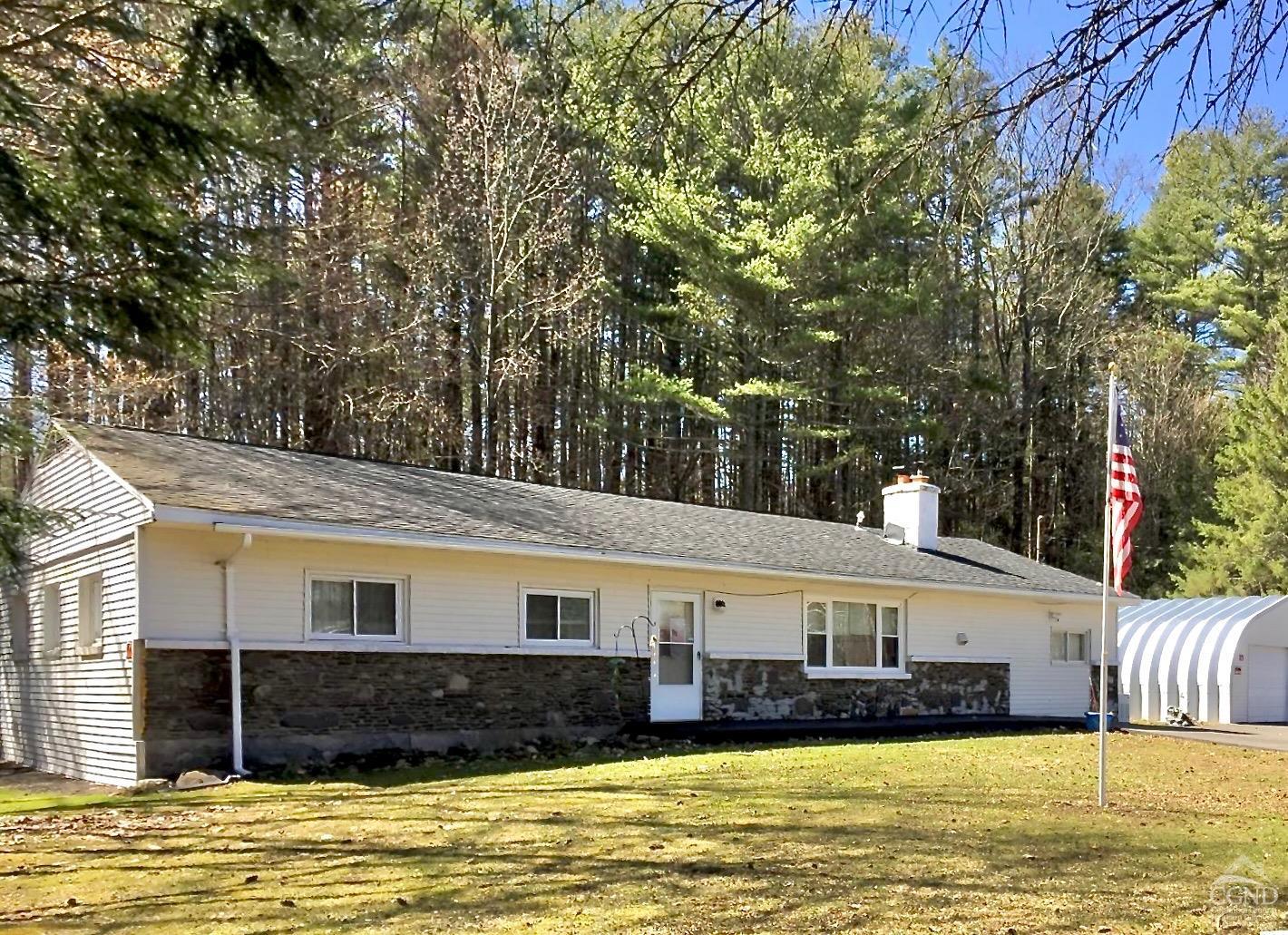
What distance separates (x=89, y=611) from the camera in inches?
536

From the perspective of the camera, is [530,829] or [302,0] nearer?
[302,0]

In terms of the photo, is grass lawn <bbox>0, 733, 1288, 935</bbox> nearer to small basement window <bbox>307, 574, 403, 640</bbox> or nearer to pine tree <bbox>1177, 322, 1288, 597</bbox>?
small basement window <bbox>307, 574, 403, 640</bbox>

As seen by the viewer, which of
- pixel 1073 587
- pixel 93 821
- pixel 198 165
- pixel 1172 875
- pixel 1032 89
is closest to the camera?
pixel 1032 89

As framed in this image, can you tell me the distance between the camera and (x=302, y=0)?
739 cm

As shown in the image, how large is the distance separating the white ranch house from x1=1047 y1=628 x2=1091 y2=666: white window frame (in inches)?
94.4

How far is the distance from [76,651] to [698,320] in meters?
17.8

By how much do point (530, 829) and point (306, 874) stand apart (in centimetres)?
176

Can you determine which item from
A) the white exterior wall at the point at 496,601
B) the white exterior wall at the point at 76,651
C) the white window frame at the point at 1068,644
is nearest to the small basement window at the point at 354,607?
the white exterior wall at the point at 496,601

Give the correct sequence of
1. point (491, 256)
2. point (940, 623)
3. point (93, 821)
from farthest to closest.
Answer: point (491, 256), point (940, 623), point (93, 821)

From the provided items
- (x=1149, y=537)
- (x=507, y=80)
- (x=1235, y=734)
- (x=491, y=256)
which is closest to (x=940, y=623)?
(x=1235, y=734)

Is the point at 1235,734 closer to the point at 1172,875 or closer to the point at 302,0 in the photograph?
the point at 1172,875

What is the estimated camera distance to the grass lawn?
20.4 feet

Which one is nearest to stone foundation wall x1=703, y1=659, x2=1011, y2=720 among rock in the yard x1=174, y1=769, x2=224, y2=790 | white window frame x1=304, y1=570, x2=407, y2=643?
white window frame x1=304, y1=570, x2=407, y2=643

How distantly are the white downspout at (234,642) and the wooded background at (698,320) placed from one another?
97.2 inches
